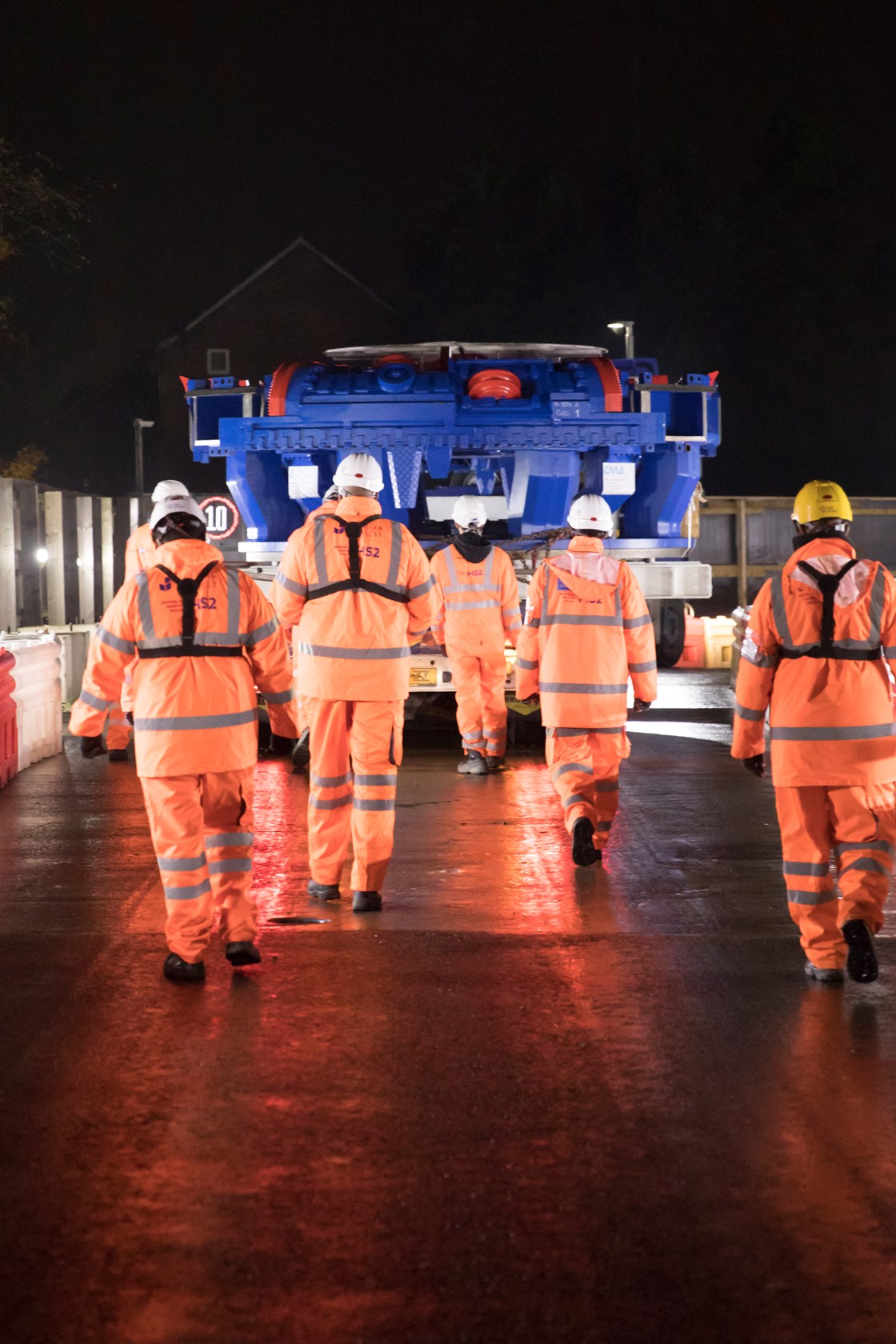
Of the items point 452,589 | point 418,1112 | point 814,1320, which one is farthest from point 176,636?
point 452,589

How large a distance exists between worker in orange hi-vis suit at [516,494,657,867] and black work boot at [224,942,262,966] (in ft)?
7.69

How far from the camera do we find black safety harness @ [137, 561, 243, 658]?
213 inches

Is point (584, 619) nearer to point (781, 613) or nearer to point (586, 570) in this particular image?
point (586, 570)

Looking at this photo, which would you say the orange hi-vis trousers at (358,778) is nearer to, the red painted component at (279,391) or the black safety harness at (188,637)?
the black safety harness at (188,637)

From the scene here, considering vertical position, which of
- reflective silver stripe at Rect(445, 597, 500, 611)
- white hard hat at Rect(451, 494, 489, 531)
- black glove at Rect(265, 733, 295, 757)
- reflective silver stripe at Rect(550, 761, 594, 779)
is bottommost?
reflective silver stripe at Rect(550, 761, 594, 779)

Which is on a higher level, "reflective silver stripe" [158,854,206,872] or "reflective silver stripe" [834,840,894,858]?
"reflective silver stripe" [834,840,894,858]

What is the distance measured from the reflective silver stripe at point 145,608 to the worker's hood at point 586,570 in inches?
108

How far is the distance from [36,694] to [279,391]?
2.81m

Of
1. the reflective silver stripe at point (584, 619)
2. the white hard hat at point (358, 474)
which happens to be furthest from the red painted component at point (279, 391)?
the white hard hat at point (358, 474)

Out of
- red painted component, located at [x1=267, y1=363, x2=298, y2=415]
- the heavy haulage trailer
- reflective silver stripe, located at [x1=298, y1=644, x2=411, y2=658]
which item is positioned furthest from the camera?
red painted component, located at [x1=267, y1=363, x2=298, y2=415]

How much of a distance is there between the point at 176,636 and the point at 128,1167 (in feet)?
7.03

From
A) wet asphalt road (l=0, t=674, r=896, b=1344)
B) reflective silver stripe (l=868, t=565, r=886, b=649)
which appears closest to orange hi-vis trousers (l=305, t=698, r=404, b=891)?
wet asphalt road (l=0, t=674, r=896, b=1344)

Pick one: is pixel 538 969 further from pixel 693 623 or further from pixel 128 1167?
pixel 693 623

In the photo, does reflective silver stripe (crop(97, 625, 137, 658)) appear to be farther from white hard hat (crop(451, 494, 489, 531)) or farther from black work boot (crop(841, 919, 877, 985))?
white hard hat (crop(451, 494, 489, 531))
